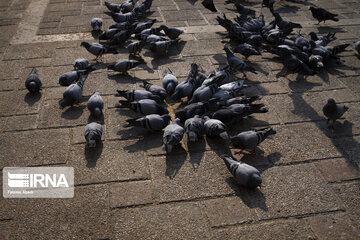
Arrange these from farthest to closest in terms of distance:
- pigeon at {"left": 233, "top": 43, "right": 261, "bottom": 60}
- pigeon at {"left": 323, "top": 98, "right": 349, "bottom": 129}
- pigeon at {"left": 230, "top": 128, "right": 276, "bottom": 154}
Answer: pigeon at {"left": 233, "top": 43, "right": 261, "bottom": 60} → pigeon at {"left": 323, "top": 98, "right": 349, "bottom": 129} → pigeon at {"left": 230, "top": 128, "right": 276, "bottom": 154}

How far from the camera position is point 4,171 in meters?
3.94

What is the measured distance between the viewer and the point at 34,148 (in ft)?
14.1

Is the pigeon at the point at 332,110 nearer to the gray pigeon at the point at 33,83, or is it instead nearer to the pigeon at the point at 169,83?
the pigeon at the point at 169,83

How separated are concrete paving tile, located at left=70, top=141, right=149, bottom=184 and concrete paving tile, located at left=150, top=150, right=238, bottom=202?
208mm

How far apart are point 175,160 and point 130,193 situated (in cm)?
74

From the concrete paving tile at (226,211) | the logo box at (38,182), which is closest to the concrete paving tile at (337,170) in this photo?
the concrete paving tile at (226,211)

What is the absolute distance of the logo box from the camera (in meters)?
3.66

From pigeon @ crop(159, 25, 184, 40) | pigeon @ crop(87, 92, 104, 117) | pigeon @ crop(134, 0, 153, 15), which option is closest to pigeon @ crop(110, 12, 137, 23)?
pigeon @ crop(134, 0, 153, 15)

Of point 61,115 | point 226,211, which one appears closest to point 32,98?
point 61,115

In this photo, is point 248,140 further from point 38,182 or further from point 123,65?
point 123,65

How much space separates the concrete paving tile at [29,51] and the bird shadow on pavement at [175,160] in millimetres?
3870

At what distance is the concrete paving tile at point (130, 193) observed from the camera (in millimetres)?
3585

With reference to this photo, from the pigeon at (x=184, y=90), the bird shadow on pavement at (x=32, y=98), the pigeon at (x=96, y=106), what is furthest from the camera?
the bird shadow on pavement at (x=32, y=98)

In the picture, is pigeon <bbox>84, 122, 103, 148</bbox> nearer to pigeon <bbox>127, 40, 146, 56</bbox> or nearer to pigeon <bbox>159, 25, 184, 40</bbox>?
pigeon <bbox>127, 40, 146, 56</bbox>
